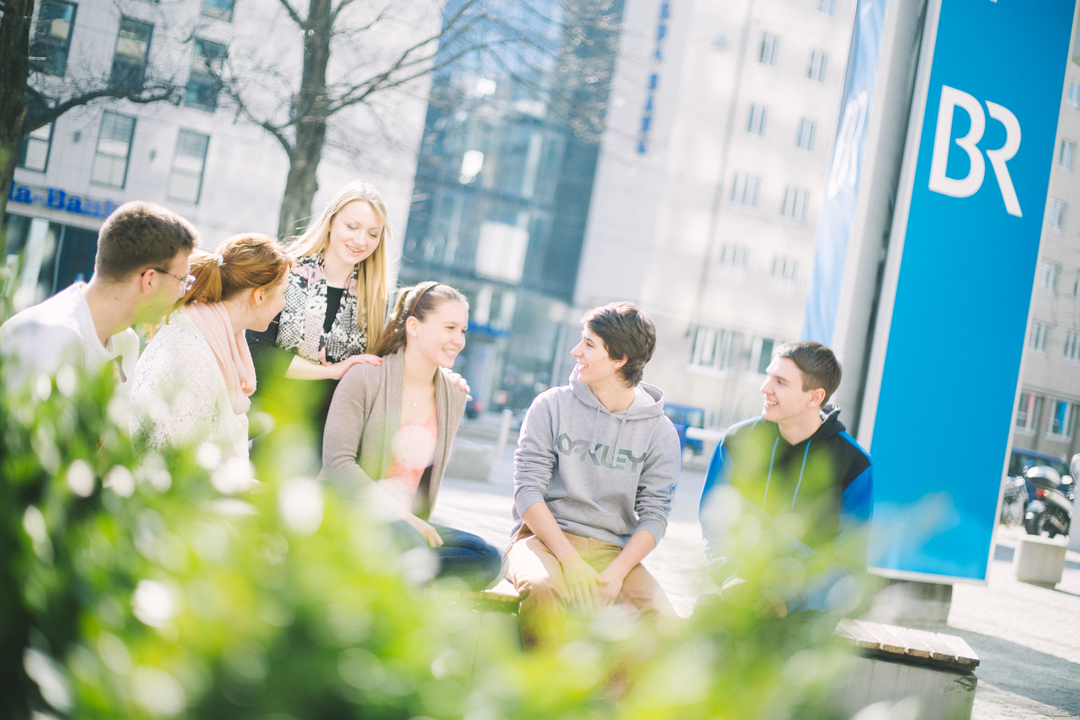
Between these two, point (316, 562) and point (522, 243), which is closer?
point (316, 562)

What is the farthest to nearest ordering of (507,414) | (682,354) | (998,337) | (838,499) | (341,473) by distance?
(682,354)
(507,414)
(998,337)
(838,499)
(341,473)

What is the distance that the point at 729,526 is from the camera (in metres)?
0.68

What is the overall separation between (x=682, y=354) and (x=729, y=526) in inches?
1284

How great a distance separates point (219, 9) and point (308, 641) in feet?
44.8

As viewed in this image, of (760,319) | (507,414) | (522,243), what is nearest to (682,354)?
(760,319)

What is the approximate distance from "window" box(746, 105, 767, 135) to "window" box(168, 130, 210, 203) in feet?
67.8

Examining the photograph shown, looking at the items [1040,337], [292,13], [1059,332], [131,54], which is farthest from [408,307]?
[1059,332]

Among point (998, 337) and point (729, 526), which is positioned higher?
point (998, 337)

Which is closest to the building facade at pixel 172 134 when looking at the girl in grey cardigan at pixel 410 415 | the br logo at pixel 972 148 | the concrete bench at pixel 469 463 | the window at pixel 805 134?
the girl in grey cardigan at pixel 410 415

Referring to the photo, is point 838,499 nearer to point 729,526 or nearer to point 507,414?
point 729,526

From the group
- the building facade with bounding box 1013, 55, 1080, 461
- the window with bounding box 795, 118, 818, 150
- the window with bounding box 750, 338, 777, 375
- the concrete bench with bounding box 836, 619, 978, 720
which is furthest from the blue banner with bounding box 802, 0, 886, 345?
the window with bounding box 795, 118, 818, 150

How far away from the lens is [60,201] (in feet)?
68.7

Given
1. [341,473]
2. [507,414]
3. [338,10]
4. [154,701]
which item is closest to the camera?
[154,701]

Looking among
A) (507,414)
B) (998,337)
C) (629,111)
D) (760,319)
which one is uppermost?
(629,111)
